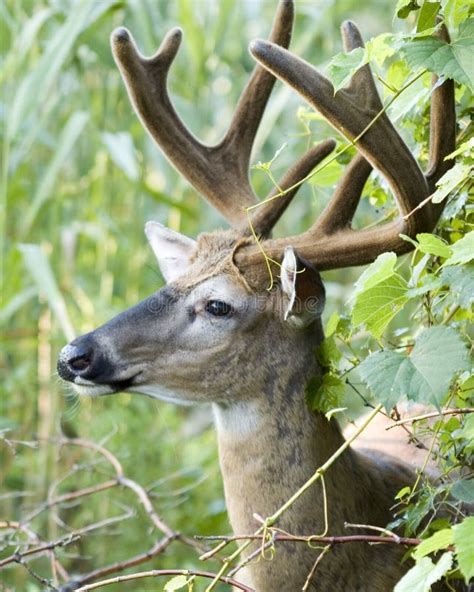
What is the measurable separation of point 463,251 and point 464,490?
0.48 metres

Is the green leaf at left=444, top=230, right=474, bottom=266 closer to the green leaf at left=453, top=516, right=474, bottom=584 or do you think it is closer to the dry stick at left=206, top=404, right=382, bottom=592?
the dry stick at left=206, top=404, right=382, bottom=592

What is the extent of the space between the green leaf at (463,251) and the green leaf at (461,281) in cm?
8

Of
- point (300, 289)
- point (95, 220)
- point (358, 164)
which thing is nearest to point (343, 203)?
point (358, 164)

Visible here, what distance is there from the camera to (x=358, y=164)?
295 cm

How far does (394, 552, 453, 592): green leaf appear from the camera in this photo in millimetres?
1880

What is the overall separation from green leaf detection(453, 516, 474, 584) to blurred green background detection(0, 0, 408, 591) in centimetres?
286

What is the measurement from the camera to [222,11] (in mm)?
4984

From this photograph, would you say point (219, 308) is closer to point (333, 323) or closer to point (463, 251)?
point (333, 323)

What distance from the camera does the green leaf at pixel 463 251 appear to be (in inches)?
80.8

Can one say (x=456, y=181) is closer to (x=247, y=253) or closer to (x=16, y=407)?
(x=247, y=253)

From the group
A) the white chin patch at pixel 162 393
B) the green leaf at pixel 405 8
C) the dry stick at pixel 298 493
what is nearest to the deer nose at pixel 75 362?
the white chin patch at pixel 162 393

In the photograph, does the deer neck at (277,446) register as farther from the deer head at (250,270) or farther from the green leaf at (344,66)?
the green leaf at (344,66)

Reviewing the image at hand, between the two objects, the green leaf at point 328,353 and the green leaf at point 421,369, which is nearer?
the green leaf at point 421,369

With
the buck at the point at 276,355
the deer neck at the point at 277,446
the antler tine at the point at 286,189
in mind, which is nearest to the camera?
the buck at the point at 276,355
